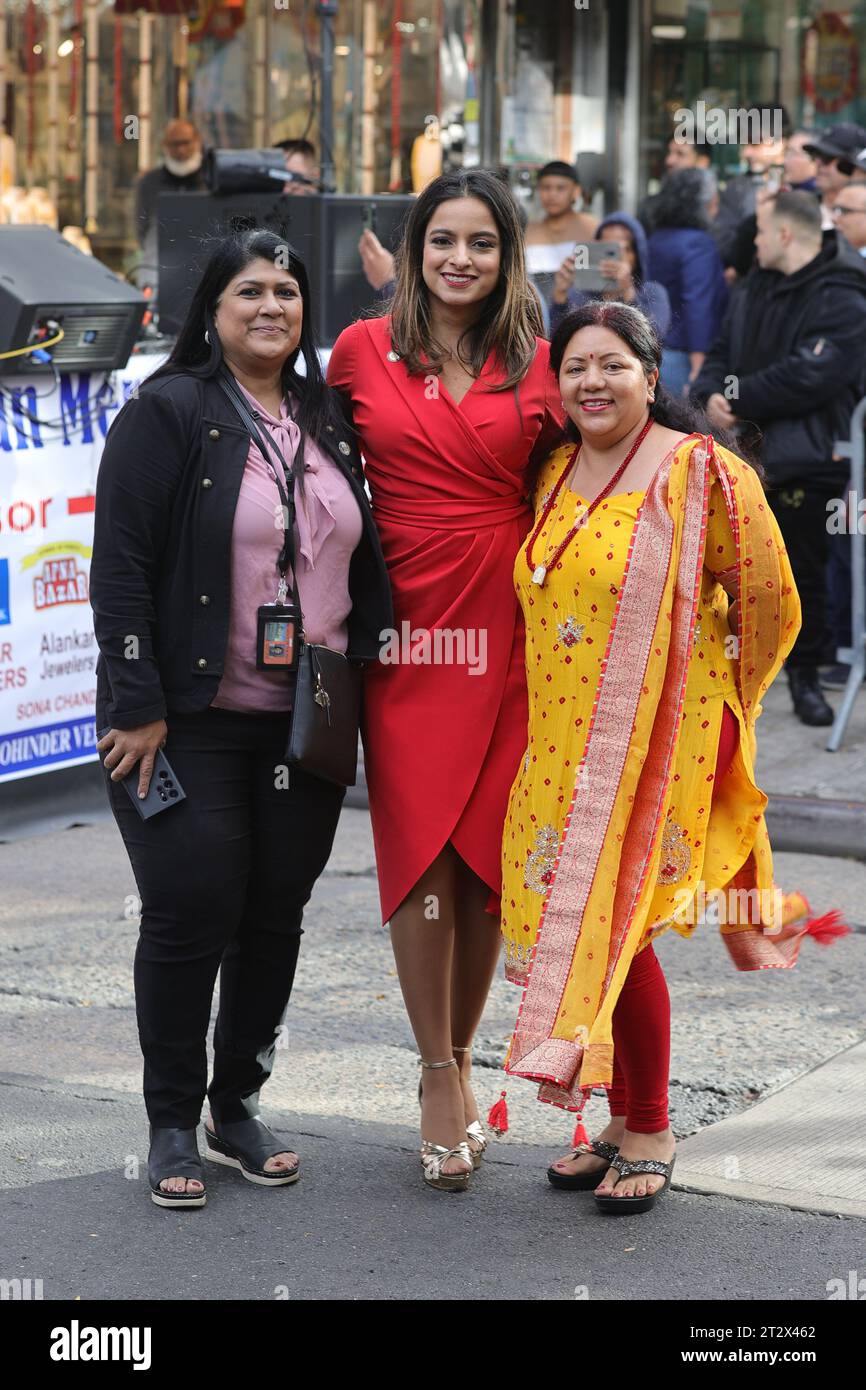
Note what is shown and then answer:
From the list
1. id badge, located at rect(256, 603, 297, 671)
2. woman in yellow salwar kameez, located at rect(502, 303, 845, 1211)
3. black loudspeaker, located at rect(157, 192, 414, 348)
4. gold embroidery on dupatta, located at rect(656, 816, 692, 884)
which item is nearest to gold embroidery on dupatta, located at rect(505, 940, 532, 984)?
woman in yellow salwar kameez, located at rect(502, 303, 845, 1211)

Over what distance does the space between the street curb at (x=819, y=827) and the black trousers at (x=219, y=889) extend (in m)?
2.96

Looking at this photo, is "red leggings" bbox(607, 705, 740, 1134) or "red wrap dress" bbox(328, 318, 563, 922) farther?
"red wrap dress" bbox(328, 318, 563, 922)

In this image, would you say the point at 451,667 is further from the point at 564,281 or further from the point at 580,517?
the point at 564,281

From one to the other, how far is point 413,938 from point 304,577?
0.78 meters

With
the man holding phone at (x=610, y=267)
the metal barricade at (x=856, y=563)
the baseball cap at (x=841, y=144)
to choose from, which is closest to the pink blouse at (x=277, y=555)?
the metal barricade at (x=856, y=563)

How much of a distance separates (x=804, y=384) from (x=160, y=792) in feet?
15.2

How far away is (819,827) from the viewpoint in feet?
21.4

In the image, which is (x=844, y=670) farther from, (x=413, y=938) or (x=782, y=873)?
(x=413, y=938)

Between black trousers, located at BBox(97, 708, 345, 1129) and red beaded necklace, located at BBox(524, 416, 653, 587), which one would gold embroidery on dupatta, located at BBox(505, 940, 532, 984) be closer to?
black trousers, located at BBox(97, 708, 345, 1129)

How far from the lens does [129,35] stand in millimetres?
15602

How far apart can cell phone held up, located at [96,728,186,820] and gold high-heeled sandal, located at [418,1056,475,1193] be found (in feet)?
2.93

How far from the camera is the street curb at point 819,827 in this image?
644cm

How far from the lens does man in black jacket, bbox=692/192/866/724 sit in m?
7.65

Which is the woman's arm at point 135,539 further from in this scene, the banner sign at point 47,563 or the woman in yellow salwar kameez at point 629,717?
the banner sign at point 47,563
